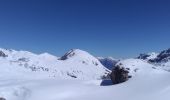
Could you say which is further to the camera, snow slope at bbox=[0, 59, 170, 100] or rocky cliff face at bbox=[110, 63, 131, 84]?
rocky cliff face at bbox=[110, 63, 131, 84]

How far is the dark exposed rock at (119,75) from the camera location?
1120 inches

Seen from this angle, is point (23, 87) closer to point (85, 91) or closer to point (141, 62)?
point (85, 91)

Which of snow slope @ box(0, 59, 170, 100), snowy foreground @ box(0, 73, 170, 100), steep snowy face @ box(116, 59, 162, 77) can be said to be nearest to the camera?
snowy foreground @ box(0, 73, 170, 100)

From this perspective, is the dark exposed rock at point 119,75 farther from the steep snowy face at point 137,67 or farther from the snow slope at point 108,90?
the snow slope at point 108,90

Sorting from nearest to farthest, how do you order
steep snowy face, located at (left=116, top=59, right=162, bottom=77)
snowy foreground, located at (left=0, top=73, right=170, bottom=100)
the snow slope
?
snowy foreground, located at (left=0, top=73, right=170, bottom=100) → the snow slope → steep snowy face, located at (left=116, top=59, right=162, bottom=77)

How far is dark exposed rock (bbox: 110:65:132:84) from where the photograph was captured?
28450 millimetres

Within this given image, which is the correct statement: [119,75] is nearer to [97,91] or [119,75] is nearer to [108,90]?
[108,90]

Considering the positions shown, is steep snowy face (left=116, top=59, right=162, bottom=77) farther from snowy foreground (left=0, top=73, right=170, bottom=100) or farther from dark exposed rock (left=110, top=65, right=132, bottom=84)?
snowy foreground (left=0, top=73, right=170, bottom=100)

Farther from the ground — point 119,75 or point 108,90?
point 119,75

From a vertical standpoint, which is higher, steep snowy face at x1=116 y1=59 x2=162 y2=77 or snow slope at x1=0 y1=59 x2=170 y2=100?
steep snowy face at x1=116 y1=59 x2=162 y2=77

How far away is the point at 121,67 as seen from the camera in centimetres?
2972

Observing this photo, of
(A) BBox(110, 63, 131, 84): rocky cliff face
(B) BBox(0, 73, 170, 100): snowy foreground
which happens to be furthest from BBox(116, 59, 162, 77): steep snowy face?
(B) BBox(0, 73, 170, 100): snowy foreground

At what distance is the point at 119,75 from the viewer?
29.0m

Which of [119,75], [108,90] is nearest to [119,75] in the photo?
[119,75]
